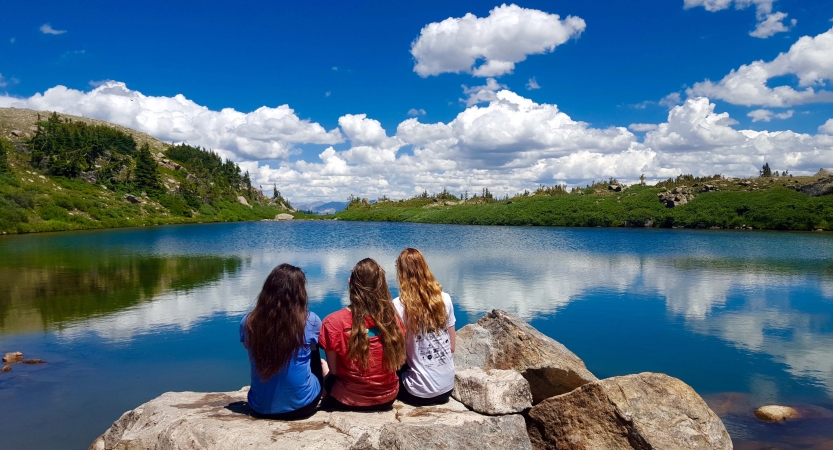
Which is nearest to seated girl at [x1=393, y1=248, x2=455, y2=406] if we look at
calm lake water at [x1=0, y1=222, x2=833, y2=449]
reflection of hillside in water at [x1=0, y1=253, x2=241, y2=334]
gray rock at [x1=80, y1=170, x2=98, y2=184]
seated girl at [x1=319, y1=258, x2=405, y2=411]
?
seated girl at [x1=319, y1=258, x2=405, y2=411]

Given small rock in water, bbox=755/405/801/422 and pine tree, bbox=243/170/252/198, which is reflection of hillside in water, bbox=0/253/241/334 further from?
pine tree, bbox=243/170/252/198

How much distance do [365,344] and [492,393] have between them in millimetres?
1915

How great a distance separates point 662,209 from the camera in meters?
75.3

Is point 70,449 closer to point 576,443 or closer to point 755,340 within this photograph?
point 576,443

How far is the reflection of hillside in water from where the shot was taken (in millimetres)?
17188

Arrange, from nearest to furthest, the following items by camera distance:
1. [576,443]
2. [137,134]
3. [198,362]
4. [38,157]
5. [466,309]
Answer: [576,443]
[198,362]
[466,309]
[38,157]
[137,134]

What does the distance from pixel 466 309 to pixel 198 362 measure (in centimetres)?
895

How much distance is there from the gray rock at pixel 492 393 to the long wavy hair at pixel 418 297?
108 cm

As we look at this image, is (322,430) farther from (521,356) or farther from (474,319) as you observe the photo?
(474,319)

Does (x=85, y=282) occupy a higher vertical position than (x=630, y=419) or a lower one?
lower

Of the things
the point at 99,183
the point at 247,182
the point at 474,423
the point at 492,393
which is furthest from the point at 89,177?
the point at 474,423

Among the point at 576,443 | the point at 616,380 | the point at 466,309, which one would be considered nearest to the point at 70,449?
the point at 576,443

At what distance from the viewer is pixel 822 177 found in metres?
67.8

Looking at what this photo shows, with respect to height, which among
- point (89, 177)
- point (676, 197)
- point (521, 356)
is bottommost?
point (521, 356)
